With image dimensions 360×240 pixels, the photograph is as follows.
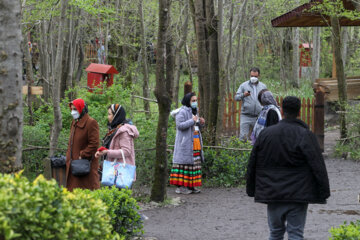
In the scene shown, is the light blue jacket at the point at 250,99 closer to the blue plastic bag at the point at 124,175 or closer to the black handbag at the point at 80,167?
the blue plastic bag at the point at 124,175

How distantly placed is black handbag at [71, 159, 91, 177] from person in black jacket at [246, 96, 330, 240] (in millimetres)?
2525

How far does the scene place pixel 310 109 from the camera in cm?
1636

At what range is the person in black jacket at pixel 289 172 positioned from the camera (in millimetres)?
5262

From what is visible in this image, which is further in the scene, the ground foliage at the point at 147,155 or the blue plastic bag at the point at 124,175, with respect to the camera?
the ground foliage at the point at 147,155

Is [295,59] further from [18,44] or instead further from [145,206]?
[18,44]

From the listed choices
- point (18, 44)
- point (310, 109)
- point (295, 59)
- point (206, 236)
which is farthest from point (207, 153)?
point (295, 59)

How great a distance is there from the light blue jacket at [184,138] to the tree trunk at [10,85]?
16.7 ft

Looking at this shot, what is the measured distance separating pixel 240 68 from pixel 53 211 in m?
29.1

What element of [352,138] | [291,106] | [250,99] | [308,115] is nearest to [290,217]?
[291,106]

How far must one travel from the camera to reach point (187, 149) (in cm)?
1020

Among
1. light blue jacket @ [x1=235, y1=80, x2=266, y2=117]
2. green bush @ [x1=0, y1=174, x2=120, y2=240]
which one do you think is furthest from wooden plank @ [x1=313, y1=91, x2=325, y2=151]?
green bush @ [x1=0, y1=174, x2=120, y2=240]

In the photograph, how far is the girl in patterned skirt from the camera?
1005 cm

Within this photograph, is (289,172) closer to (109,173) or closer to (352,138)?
(109,173)

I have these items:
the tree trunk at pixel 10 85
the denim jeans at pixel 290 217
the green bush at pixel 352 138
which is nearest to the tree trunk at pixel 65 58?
the green bush at pixel 352 138
